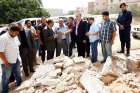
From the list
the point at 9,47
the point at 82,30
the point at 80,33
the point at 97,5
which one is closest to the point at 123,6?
the point at 82,30

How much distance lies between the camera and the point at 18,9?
52.7 m

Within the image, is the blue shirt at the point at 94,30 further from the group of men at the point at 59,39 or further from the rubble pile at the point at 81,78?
the rubble pile at the point at 81,78

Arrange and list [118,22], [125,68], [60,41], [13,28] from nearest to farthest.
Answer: [13,28] → [125,68] → [118,22] → [60,41]

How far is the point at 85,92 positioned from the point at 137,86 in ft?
3.56

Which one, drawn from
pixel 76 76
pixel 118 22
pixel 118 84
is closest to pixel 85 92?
pixel 118 84

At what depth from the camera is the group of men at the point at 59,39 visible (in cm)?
901

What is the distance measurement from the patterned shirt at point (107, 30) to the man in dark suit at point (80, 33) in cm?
136

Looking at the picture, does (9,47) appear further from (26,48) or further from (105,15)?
(105,15)

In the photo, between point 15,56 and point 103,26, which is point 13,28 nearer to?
point 15,56

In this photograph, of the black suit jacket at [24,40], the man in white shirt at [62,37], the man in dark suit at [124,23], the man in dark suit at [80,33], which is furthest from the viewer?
the man in white shirt at [62,37]

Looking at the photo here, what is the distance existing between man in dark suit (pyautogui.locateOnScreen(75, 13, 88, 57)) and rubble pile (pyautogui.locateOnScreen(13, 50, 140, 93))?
69.3 inches

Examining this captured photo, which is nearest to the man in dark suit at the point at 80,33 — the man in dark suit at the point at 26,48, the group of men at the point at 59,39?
the group of men at the point at 59,39

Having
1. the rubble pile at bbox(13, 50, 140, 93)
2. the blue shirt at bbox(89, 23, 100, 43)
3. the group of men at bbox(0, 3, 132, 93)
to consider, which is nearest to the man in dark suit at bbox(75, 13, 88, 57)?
the group of men at bbox(0, 3, 132, 93)

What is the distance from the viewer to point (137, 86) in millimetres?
7598
